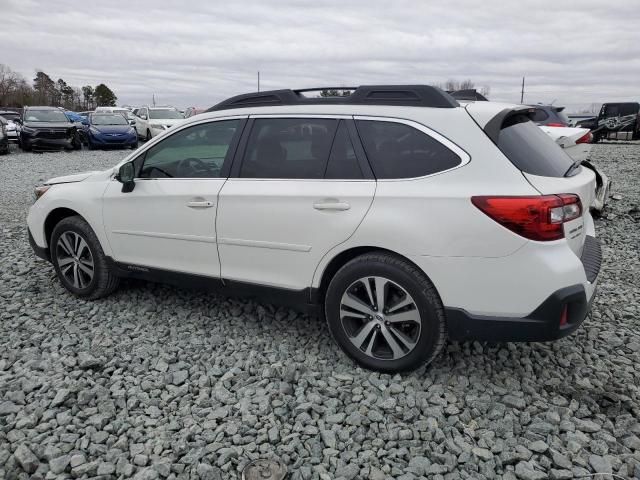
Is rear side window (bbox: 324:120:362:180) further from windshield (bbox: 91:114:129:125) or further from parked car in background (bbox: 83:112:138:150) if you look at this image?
windshield (bbox: 91:114:129:125)

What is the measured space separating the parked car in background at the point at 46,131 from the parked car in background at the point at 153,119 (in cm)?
328

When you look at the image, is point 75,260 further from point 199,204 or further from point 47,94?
point 47,94

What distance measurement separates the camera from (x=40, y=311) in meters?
4.40

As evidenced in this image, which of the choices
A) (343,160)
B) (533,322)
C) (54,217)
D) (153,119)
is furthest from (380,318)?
(153,119)

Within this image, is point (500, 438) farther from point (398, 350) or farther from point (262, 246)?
point (262, 246)

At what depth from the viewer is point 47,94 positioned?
77.1 m

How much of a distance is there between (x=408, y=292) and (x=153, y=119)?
22.6m

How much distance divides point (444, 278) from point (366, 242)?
50 cm

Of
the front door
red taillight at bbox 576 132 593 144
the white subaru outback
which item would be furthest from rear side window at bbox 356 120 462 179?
red taillight at bbox 576 132 593 144

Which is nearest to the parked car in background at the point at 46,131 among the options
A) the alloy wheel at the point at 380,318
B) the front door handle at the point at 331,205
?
the front door handle at the point at 331,205

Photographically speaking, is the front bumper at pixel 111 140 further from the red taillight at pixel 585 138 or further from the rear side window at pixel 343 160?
the rear side window at pixel 343 160

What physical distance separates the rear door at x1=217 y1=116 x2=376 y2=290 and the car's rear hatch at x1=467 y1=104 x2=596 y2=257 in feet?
2.59

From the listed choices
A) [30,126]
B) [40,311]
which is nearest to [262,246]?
[40,311]

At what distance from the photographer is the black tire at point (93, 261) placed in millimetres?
4496
